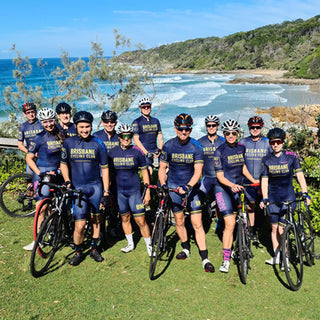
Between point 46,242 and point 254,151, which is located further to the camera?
point 254,151

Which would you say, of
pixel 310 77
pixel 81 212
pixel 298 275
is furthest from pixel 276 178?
pixel 310 77

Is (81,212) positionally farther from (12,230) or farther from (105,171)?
(12,230)

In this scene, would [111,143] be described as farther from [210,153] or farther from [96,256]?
[96,256]

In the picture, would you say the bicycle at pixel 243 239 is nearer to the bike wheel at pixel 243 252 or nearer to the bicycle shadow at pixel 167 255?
the bike wheel at pixel 243 252

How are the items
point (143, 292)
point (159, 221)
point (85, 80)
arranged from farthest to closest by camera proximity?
point (85, 80), point (159, 221), point (143, 292)

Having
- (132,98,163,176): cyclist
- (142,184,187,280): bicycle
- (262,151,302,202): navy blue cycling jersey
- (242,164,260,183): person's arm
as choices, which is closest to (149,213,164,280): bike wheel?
(142,184,187,280): bicycle

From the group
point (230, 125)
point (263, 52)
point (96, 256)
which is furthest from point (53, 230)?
point (263, 52)

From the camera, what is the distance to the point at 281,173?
5562 millimetres

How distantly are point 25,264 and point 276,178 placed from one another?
4.87 m

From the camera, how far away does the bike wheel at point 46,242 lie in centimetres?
534

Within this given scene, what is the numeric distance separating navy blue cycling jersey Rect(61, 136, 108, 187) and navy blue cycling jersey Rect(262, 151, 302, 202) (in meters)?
3.05

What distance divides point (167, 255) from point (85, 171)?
2352mm

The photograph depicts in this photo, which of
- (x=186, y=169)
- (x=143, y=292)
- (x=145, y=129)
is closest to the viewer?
(x=143, y=292)

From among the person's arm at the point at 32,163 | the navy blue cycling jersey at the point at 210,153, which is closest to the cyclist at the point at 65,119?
the person's arm at the point at 32,163
